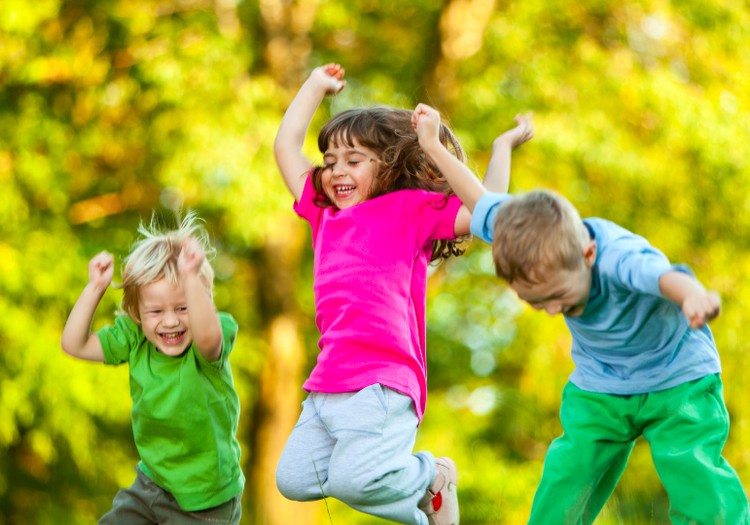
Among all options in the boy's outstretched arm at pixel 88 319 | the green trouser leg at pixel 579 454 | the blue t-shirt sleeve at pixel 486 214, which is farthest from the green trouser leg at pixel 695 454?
the boy's outstretched arm at pixel 88 319

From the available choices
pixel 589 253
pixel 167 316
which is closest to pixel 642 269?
pixel 589 253

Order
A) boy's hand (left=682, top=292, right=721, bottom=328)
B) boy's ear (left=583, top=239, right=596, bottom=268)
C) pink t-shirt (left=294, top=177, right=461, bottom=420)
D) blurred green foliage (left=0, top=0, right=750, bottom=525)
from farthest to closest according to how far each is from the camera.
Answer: blurred green foliage (left=0, top=0, right=750, bottom=525) → pink t-shirt (left=294, top=177, right=461, bottom=420) → boy's ear (left=583, top=239, right=596, bottom=268) → boy's hand (left=682, top=292, right=721, bottom=328)

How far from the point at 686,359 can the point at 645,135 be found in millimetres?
7341

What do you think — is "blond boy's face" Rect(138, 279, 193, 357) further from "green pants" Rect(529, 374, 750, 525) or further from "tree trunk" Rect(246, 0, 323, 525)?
"tree trunk" Rect(246, 0, 323, 525)

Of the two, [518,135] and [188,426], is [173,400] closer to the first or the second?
[188,426]

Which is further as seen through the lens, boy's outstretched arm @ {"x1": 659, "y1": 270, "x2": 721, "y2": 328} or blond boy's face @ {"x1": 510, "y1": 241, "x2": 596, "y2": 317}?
blond boy's face @ {"x1": 510, "y1": 241, "x2": 596, "y2": 317}

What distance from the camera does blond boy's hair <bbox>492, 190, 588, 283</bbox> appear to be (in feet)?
9.84

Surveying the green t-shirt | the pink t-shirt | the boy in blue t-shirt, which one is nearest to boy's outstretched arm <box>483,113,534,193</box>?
the pink t-shirt

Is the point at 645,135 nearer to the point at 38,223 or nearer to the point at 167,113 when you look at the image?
the point at 167,113

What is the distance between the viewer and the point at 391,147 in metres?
3.83

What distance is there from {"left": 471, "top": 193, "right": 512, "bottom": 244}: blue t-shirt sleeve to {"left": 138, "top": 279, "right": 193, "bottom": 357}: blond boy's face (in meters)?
1.12

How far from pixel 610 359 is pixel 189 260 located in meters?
1.37

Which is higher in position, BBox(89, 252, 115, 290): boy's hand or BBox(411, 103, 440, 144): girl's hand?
BBox(411, 103, 440, 144): girl's hand

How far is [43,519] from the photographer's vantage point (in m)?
10.4
